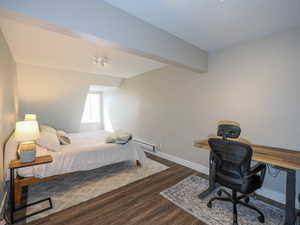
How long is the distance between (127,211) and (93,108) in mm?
5230

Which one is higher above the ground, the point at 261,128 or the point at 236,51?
the point at 236,51

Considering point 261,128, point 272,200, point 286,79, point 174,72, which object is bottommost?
point 272,200

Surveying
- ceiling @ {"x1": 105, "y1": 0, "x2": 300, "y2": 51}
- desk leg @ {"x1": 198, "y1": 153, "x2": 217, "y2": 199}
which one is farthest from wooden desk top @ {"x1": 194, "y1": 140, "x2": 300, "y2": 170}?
ceiling @ {"x1": 105, "y1": 0, "x2": 300, "y2": 51}

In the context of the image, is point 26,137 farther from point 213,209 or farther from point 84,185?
point 213,209

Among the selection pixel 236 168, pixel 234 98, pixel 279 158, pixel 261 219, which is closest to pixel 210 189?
pixel 261 219

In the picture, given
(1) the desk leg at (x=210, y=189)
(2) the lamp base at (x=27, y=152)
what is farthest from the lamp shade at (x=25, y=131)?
(1) the desk leg at (x=210, y=189)

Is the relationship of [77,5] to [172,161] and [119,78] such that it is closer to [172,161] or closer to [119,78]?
[172,161]

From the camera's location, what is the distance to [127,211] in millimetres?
1913

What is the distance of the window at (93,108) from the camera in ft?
20.4

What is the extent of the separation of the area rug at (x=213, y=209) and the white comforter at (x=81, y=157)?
3.81 feet

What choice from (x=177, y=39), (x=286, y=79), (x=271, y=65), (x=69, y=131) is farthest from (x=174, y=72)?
(x=69, y=131)

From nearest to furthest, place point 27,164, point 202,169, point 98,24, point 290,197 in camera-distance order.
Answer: point 98,24
point 290,197
point 27,164
point 202,169

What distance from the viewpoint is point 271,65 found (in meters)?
2.15

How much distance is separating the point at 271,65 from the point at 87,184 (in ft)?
11.9
